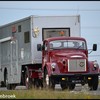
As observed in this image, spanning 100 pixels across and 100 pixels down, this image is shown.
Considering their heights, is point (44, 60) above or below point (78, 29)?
below

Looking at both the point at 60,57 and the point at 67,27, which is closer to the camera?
the point at 60,57

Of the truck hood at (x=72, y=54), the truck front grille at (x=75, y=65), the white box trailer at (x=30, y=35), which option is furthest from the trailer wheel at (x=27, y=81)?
the truck front grille at (x=75, y=65)

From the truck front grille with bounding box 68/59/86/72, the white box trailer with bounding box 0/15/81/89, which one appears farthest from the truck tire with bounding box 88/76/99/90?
the white box trailer with bounding box 0/15/81/89

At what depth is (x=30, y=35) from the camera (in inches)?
1072

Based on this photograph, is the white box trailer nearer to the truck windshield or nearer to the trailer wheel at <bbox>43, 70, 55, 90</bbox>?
the truck windshield

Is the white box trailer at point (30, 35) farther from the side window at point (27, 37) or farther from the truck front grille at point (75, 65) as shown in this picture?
the truck front grille at point (75, 65)

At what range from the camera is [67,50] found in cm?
2492

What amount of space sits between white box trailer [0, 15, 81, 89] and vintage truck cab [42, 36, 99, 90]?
1.73 meters

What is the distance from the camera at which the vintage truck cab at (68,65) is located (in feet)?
78.4

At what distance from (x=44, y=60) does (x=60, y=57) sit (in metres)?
1.51

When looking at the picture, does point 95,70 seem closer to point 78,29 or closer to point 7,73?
point 78,29

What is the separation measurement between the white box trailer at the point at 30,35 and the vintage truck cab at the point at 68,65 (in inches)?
68.0

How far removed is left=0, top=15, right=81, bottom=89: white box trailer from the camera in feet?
88.9

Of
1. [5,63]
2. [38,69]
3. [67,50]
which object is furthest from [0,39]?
[67,50]
